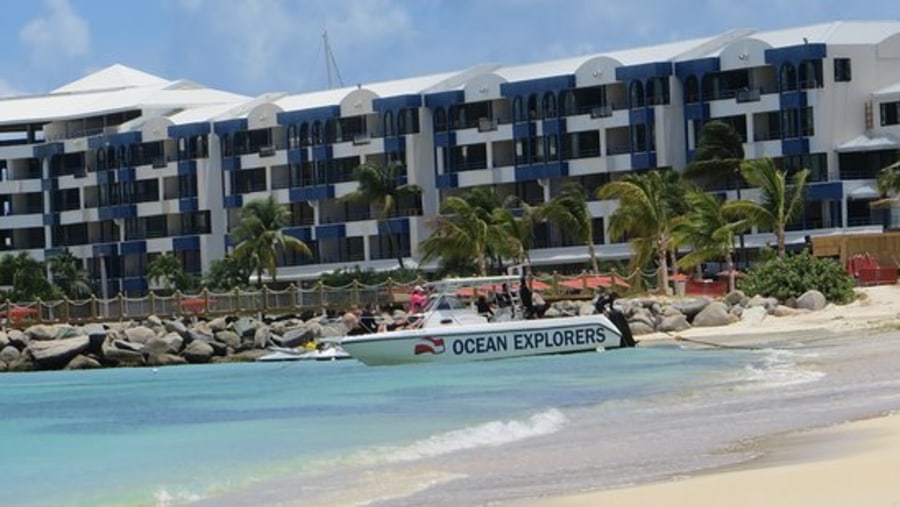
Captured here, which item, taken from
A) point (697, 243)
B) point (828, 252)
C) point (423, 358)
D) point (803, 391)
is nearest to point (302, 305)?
point (697, 243)

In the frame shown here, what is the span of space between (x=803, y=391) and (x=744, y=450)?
8.14m

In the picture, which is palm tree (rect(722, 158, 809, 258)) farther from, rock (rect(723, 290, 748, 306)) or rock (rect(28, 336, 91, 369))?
rock (rect(28, 336, 91, 369))

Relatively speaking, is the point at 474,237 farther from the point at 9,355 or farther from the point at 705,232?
the point at 9,355

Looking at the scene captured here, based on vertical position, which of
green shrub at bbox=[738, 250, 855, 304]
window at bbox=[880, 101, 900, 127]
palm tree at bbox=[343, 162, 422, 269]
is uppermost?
window at bbox=[880, 101, 900, 127]

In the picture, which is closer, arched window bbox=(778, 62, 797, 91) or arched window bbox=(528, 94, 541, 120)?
arched window bbox=(778, 62, 797, 91)

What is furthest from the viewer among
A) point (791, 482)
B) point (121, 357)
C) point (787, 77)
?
point (787, 77)

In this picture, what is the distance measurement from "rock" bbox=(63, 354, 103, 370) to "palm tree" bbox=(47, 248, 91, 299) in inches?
1643

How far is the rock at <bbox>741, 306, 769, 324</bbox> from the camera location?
47.5 m

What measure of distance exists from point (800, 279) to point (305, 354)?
50.7 feet

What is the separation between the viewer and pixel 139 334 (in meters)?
57.8

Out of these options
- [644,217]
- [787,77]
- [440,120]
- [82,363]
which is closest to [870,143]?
[787,77]

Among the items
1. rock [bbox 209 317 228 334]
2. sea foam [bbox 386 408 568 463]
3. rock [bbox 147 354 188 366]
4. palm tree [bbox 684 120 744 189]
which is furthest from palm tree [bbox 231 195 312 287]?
sea foam [bbox 386 408 568 463]

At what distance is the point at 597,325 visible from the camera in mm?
40500

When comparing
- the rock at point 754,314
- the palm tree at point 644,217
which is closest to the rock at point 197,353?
the palm tree at point 644,217
